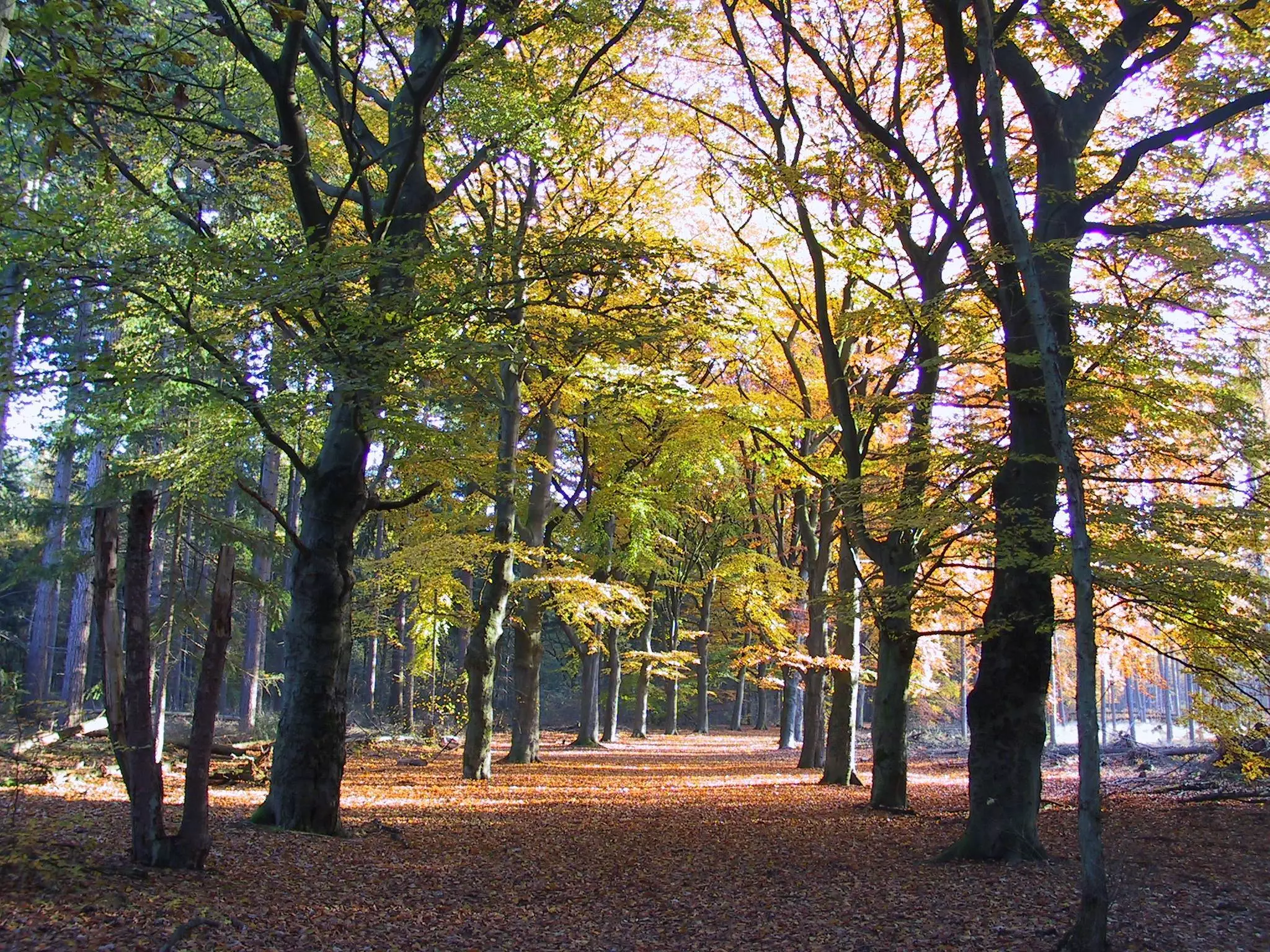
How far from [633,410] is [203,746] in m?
10.7

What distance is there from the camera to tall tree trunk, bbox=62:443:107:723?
17906 mm

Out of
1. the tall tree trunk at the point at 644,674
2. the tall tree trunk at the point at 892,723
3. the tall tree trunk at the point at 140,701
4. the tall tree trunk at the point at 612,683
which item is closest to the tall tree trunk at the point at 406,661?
the tall tree trunk at the point at 612,683

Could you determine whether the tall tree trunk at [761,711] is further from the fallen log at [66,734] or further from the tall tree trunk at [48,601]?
the fallen log at [66,734]

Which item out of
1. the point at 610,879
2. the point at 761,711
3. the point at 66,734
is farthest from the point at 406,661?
the point at 761,711

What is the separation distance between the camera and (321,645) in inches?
354

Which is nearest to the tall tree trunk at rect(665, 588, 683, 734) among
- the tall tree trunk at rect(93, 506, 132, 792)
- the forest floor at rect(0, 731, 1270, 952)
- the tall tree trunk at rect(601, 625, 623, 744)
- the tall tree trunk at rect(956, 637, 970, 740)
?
the tall tree trunk at rect(601, 625, 623, 744)

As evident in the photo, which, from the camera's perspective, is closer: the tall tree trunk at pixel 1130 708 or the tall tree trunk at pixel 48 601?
the tall tree trunk at pixel 48 601

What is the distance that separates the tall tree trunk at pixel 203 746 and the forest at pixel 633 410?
3 centimetres

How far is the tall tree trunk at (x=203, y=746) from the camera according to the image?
246 inches

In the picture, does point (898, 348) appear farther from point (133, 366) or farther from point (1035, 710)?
point (133, 366)

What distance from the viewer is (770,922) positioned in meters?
6.84

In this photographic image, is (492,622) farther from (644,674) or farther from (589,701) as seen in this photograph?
(644,674)

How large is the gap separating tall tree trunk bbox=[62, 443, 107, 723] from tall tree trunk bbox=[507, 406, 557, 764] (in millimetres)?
8569

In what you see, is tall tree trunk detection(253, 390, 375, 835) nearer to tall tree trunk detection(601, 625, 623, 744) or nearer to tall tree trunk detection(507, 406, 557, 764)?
tall tree trunk detection(507, 406, 557, 764)
